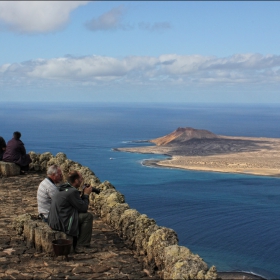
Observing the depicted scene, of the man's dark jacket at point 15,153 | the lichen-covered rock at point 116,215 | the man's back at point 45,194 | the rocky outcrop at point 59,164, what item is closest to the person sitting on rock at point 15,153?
the man's dark jacket at point 15,153

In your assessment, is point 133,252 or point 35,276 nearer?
point 35,276

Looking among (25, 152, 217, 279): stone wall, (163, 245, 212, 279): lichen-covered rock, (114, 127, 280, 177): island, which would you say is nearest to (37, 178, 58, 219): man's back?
(25, 152, 217, 279): stone wall

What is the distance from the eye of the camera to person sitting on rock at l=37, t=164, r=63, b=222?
9.32 m

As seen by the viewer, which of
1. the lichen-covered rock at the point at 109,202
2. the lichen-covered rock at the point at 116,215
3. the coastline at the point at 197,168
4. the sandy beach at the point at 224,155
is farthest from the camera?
the sandy beach at the point at 224,155

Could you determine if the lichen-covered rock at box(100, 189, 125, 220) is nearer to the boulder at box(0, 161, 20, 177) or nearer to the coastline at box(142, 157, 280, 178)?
the boulder at box(0, 161, 20, 177)

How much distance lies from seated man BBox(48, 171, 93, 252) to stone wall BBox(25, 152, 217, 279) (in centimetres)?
33

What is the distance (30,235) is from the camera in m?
8.85

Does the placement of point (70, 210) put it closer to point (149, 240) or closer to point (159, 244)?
point (149, 240)

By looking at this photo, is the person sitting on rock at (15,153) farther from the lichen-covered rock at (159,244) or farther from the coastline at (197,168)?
the coastline at (197,168)

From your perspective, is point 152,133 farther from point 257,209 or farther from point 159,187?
point 257,209

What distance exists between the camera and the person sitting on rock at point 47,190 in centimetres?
932

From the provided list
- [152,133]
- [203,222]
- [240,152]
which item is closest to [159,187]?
[203,222]

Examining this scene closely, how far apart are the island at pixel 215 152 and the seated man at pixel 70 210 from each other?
92.0 meters

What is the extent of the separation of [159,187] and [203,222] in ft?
77.5
